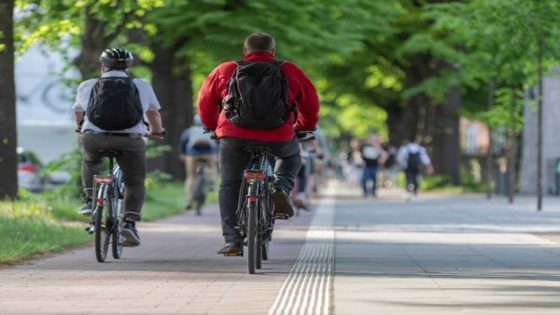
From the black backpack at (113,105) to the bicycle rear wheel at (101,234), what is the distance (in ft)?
2.43

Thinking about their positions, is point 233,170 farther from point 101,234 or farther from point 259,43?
point 101,234

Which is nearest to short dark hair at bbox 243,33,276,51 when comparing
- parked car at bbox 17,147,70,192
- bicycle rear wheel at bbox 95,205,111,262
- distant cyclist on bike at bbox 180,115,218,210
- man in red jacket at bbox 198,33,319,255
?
man in red jacket at bbox 198,33,319,255

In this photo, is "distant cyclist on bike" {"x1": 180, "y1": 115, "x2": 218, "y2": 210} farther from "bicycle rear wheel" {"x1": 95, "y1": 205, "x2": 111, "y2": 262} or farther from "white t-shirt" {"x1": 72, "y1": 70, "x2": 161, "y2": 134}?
"bicycle rear wheel" {"x1": 95, "y1": 205, "x2": 111, "y2": 262}

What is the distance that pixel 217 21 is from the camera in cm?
3083

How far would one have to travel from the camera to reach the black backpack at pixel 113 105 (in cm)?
1244

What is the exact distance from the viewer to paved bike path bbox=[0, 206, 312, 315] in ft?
28.5

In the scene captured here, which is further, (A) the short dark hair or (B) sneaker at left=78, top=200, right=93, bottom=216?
(B) sneaker at left=78, top=200, right=93, bottom=216

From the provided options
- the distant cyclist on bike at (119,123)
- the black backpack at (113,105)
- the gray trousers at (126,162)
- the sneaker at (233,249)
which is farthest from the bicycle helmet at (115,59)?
the sneaker at (233,249)

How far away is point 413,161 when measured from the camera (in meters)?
35.0

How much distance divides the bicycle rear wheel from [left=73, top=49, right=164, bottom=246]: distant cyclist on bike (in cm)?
22

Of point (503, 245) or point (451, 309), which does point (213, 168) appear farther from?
point (451, 309)

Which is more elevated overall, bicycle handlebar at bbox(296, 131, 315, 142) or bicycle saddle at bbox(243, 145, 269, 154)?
bicycle handlebar at bbox(296, 131, 315, 142)

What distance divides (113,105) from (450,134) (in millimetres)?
30092

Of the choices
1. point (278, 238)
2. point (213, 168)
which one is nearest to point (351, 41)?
point (213, 168)
